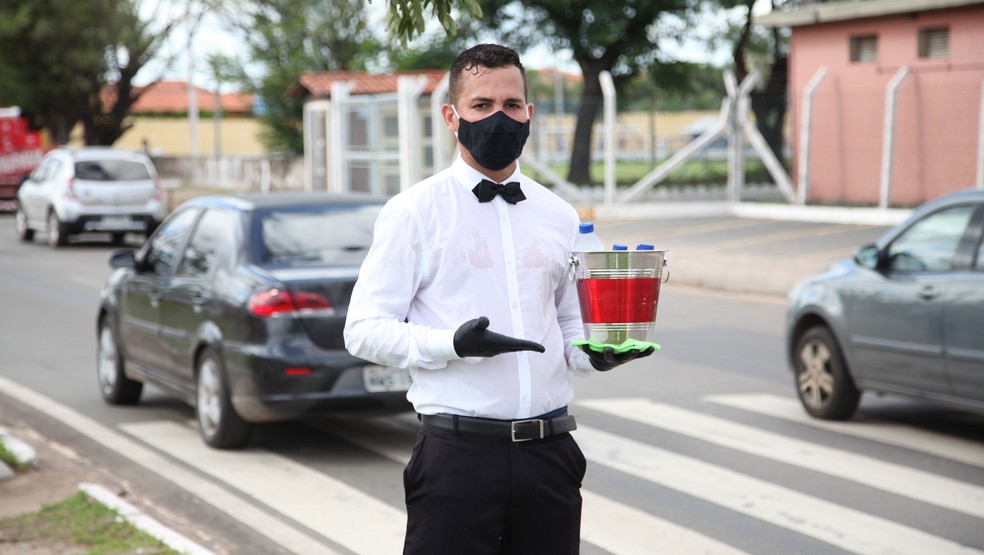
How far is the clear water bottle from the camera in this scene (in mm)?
3314

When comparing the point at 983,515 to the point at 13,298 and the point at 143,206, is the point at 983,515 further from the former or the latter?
the point at 143,206

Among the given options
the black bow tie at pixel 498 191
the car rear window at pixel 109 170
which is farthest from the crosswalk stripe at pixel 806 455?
the car rear window at pixel 109 170

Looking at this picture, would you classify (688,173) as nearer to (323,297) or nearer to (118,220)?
(118,220)

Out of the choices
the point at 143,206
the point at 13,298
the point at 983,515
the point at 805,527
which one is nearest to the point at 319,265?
the point at 805,527

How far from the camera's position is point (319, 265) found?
814 cm

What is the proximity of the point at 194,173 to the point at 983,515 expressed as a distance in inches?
1759

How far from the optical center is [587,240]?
336 centimetres

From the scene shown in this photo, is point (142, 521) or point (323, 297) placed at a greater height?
point (323, 297)

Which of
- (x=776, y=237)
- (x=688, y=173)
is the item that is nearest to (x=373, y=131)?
(x=688, y=173)

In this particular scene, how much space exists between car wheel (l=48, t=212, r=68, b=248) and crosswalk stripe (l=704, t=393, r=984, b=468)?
58.8 feet

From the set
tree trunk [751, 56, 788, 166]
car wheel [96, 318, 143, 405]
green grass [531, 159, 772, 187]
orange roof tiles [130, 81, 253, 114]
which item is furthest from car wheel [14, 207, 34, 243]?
orange roof tiles [130, 81, 253, 114]

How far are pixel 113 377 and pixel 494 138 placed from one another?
718 cm

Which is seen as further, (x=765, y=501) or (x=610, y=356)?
(x=765, y=501)

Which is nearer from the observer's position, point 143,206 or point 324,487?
point 324,487
